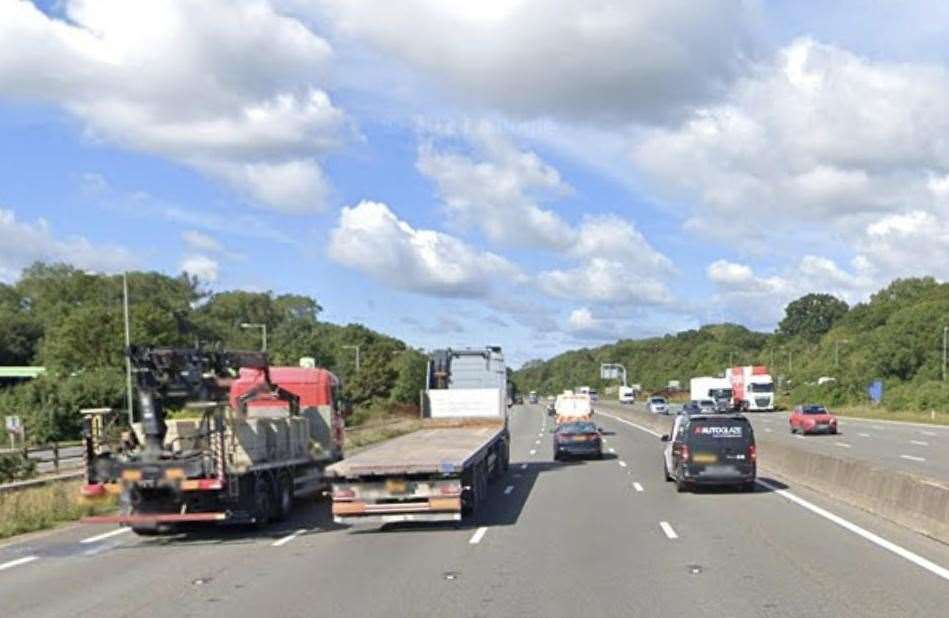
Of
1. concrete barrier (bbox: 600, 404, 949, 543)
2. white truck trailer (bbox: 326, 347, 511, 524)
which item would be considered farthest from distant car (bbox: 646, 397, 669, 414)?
white truck trailer (bbox: 326, 347, 511, 524)

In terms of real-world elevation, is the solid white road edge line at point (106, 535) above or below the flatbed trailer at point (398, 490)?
below

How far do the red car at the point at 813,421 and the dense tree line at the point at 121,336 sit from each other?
70.2 ft

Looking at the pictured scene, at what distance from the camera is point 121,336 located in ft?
296

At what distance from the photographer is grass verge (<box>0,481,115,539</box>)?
20.3 meters

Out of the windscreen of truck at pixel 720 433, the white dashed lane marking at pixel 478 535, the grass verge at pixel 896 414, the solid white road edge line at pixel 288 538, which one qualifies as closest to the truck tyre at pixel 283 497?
the solid white road edge line at pixel 288 538

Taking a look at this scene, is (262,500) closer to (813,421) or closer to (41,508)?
(41,508)

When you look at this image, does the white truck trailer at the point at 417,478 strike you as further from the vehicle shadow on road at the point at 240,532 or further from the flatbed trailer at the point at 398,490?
the vehicle shadow on road at the point at 240,532

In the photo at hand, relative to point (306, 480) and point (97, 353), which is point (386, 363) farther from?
point (306, 480)

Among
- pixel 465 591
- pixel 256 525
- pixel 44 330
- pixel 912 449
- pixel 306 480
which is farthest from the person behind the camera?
pixel 44 330

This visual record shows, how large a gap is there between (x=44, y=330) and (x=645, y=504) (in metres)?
115

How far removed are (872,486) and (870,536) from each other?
374 cm

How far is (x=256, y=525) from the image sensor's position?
19.4 meters

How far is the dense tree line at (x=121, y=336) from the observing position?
72.4 m

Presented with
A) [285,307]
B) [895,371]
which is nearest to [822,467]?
[895,371]
